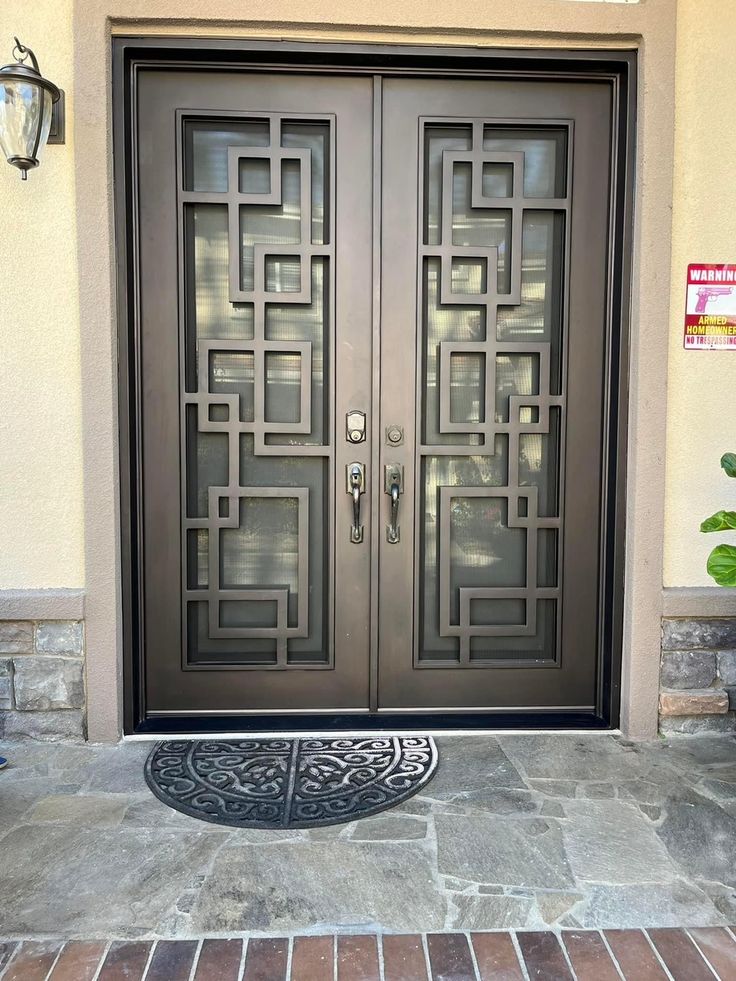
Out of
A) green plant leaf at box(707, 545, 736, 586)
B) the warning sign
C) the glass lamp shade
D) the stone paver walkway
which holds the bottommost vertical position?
the stone paver walkway

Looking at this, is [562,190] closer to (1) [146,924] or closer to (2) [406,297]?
(2) [406,297]

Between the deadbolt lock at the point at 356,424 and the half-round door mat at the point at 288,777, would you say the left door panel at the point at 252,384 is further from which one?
the half-round door mat at the point at 288,777

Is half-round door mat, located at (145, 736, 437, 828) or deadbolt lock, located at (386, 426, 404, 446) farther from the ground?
deadbolt lock, located at (386, 426, 404, 446)

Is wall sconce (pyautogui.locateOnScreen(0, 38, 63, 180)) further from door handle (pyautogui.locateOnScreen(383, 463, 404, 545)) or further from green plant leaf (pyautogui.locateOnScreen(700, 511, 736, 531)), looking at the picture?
green plant leaf (pyautogui.locateOnScreen(700, 511, 736, 531))

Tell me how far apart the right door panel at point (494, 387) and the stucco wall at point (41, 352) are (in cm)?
122

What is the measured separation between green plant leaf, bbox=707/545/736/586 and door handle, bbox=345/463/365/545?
130 cm

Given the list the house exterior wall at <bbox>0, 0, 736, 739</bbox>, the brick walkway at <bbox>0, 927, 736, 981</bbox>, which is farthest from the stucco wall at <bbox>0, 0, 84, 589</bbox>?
the brick walkway at <bbox>0, 927, 736, 981</bbox>

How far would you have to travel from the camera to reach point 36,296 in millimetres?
2562

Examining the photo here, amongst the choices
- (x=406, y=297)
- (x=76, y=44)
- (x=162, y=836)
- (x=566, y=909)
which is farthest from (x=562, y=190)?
(x=162, y=836)

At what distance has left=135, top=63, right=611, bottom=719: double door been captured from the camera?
8.82 ft

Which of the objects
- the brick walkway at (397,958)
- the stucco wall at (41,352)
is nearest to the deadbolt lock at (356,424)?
the stucco wall at (41,352)

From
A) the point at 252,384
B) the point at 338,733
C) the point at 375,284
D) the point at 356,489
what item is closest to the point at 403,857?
the point at 338,733

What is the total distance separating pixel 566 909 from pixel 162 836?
1.20m

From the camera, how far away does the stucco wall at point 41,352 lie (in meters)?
2.49
